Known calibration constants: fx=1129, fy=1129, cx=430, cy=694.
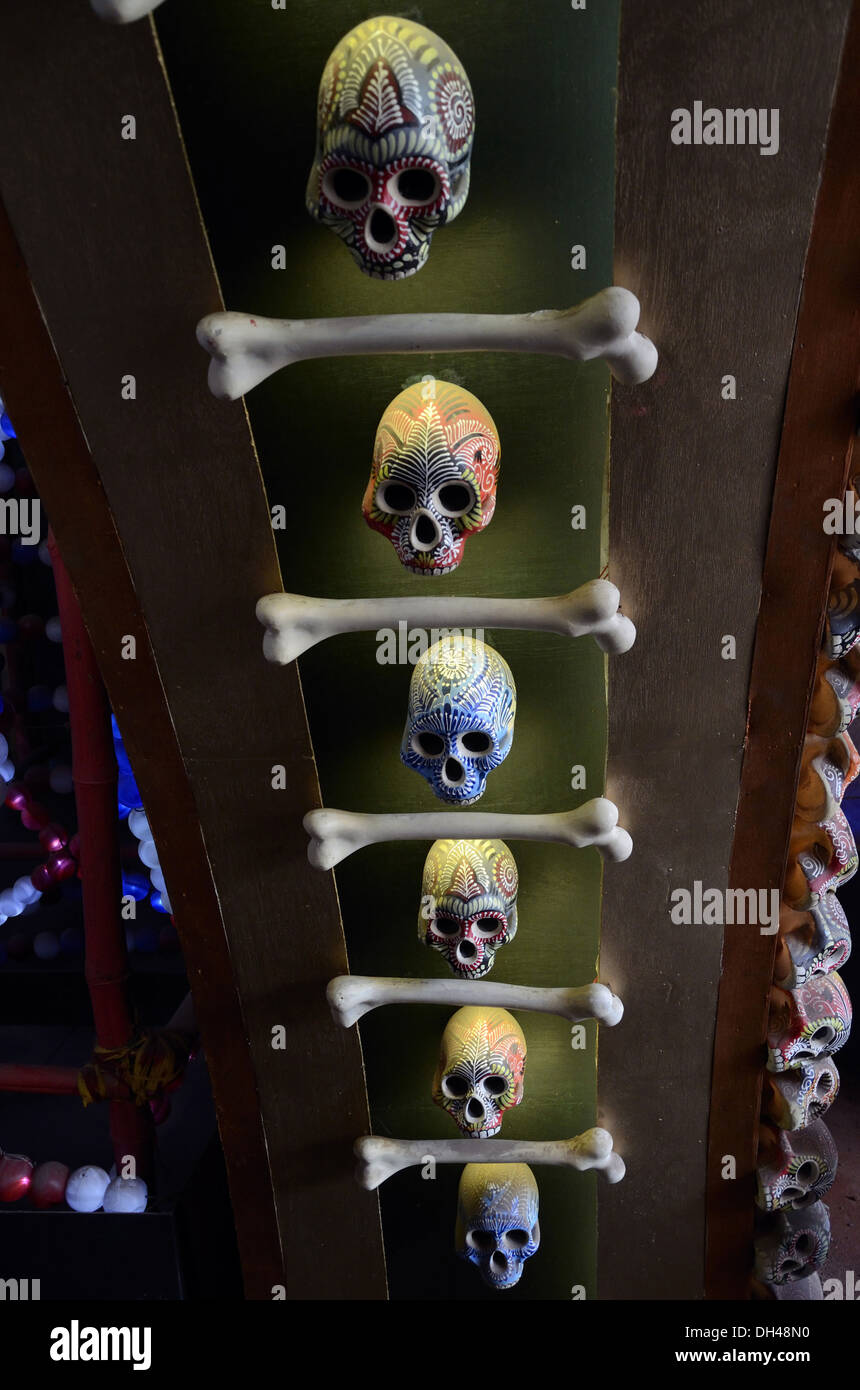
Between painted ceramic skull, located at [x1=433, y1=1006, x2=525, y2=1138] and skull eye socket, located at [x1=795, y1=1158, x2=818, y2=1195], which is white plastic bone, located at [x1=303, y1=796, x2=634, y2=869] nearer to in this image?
painted ceramic skull, located at [x1=433, y1=1006, x2=525, y2=1138]

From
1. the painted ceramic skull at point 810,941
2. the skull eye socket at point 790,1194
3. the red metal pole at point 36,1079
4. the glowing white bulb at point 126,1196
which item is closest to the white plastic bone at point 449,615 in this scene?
the painted ceramic skull at point 810,941

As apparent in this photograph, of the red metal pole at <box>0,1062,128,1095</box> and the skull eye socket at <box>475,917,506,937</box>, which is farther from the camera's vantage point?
the red metal pole at <box>0,1062,128,1095</box>

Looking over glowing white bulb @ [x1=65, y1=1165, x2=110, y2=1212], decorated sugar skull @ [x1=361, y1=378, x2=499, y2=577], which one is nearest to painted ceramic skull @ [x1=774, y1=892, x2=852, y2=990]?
decorated sugar skull @ [x1=361, y1=378, x2=499, y2=577]

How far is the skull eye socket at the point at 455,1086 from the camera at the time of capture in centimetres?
204

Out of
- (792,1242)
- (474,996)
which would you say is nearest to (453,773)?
(474,996)

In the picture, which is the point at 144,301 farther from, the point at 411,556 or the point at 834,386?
the point at 834,386

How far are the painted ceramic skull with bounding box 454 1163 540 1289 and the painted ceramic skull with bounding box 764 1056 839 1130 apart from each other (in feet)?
1.68

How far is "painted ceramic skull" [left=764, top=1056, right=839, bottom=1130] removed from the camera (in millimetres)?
2215

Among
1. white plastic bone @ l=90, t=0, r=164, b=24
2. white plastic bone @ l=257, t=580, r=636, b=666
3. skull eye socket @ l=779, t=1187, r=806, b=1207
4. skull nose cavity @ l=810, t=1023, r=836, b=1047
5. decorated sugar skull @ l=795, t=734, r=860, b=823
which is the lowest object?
skull eye socket @ l=779, t=1187, r=806, b=1207

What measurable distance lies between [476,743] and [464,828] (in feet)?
0.73

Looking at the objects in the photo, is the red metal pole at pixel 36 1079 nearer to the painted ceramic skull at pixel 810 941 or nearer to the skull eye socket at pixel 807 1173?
the skull eye socket at pixel 807 1173

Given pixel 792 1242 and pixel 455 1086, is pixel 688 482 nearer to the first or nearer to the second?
pixel 455 1086

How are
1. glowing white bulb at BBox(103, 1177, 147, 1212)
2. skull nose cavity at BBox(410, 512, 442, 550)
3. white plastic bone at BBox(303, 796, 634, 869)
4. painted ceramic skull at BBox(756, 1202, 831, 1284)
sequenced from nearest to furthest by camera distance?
1. skull nose cavity at BBox(410, 512, 442, 550)
2. white plastic bone at BBox(303, 796, 634, 869)
3. painted ceramic skull at BBox(756, 1202, 831, 1284)
4. glowing white bulb at BBox(103, 1177, 147, 1212)

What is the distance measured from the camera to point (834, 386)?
1.61 metres
